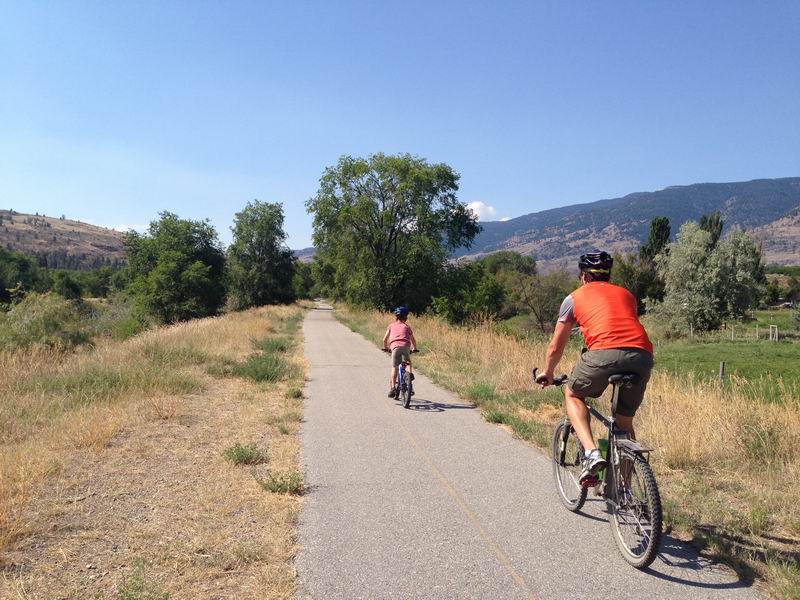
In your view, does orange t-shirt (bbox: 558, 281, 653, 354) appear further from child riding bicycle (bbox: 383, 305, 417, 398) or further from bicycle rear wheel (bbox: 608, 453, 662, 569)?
child riding bicycle (bbox: 383, 305, 417, 398)

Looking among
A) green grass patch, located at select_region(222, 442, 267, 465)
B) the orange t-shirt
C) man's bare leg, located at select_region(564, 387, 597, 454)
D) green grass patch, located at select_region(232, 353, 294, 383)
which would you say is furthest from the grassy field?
green grass patch, located at select_region(232, 353, 294, 383)

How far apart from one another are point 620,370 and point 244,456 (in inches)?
160

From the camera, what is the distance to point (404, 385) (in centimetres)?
999

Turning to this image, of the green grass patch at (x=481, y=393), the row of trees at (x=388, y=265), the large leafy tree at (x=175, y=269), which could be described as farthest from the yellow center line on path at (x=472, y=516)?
the large leafy tree at (x=175, y=269)

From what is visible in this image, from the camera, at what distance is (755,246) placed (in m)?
62.4

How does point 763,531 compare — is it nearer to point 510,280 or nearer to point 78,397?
point 78,397

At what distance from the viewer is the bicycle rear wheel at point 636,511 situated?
3506 millimetres

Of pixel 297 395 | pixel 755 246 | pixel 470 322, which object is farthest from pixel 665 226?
pixel 297 395

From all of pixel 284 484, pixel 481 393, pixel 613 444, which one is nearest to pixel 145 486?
pixel 284 484

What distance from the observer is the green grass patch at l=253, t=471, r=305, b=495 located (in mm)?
5156

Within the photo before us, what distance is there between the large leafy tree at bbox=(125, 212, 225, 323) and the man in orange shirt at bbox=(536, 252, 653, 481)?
52413 millimetres

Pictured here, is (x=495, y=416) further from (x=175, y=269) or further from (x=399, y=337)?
(x=175, y=269)

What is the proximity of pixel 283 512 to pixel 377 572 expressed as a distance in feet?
4.32

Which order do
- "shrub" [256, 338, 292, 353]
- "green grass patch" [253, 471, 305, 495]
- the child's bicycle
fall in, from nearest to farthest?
"green grass patch" [253, 471, 305, 495] < the child's bicycle < "shrub" [256, 338, 292, 353]
